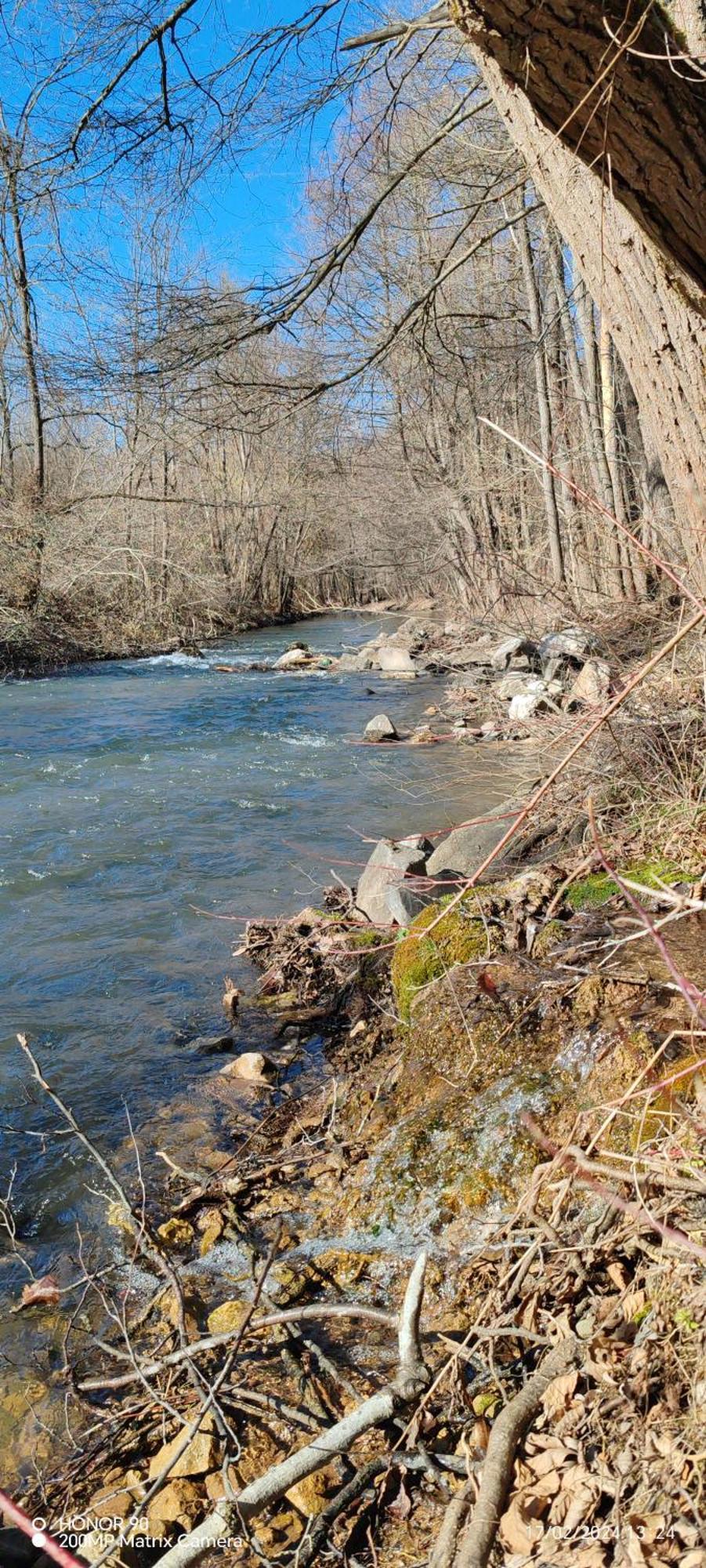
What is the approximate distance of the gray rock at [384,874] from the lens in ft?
16.7

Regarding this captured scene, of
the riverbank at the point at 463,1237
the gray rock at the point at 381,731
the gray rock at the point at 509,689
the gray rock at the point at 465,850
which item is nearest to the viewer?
the riverbank at the point at 463,1237

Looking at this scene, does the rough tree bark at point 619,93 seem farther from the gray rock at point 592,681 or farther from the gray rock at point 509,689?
the gray rock at point 509,689

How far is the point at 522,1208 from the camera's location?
222 cm

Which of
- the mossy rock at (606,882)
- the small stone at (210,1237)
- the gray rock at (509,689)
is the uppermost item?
the gray rock at (509,689)

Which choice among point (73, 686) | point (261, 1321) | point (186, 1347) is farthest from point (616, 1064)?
point (73, 686)

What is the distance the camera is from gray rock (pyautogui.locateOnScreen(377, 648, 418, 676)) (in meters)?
17.0

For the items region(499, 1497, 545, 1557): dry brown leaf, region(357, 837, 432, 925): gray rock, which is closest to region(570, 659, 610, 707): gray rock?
region(357, 837, 432, 925): gray rock

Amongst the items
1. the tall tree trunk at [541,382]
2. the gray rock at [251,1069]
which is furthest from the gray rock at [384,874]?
the tall tree trunk at [541,382]

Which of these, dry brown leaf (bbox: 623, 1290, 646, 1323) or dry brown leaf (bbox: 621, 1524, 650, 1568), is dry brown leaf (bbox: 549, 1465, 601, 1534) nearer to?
dry brown leaf (bbox: 621, 1524, 650, 1568)

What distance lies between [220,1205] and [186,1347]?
928 mm

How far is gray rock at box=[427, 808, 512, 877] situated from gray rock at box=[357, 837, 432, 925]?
0.10 metres

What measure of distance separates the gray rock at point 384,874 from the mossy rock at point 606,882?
3.47ft

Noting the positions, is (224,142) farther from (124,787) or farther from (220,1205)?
(124,787)

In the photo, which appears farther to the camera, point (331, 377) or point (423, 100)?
point (423, 100)
